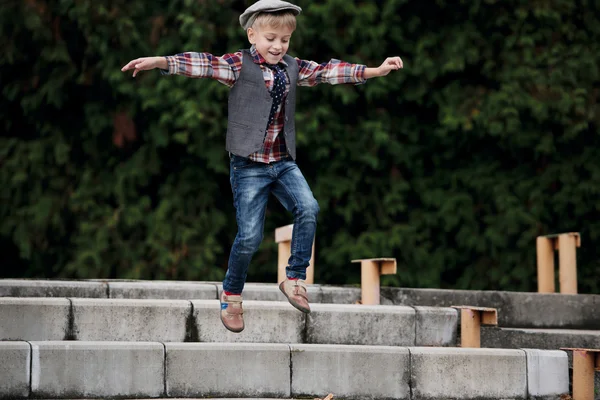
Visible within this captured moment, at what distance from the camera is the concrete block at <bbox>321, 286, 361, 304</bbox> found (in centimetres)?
794

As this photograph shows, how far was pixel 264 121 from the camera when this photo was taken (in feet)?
17.7

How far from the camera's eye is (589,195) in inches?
433

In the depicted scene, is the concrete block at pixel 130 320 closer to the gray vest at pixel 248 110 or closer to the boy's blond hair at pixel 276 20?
the gray vest at pixel 248 110

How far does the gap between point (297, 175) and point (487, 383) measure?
1916 millimetres

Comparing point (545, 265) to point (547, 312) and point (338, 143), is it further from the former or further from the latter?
point (338, 143)

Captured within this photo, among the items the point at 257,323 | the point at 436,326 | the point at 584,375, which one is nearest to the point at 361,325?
the point at 436,326

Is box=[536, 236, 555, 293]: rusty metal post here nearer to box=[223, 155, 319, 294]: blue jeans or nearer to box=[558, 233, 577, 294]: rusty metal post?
box=[558, 233, 577, 294]: rusty metal post

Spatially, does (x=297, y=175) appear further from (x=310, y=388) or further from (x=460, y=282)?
(x=460, y=282)

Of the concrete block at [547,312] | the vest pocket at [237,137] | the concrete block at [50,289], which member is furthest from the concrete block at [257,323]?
the concrete block at [547,312]

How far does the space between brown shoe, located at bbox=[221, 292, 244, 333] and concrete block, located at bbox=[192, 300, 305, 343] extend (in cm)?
68

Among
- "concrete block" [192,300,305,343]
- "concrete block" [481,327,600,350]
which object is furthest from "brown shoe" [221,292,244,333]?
"concrete block" [481,327,600,350]

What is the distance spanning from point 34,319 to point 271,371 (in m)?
1.50

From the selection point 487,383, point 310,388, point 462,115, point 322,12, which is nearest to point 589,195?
point 462,115

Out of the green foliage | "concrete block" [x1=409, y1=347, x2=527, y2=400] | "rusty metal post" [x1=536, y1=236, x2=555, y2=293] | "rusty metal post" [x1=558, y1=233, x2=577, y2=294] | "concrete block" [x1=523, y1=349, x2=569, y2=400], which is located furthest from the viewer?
the green foliage
